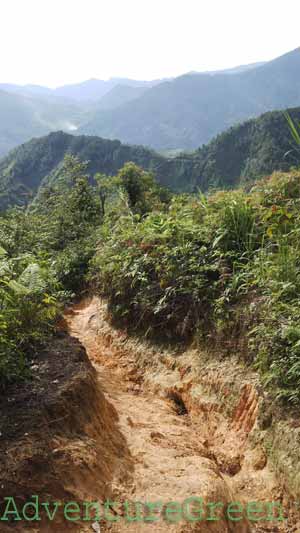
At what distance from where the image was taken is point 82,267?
1042 cm

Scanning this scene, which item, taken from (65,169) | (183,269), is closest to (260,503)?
(183,269)

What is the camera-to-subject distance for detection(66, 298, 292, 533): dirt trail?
3.34 m

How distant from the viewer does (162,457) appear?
404cm

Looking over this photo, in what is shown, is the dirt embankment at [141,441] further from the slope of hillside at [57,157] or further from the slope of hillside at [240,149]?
the slope of hillside at [57,157]

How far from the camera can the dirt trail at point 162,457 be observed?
11.0ft

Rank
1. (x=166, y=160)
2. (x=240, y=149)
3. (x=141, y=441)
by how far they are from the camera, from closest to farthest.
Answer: (x=141, y=441) → (x=240, y=149) → (x=166, y=160)

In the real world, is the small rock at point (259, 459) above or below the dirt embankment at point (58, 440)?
below

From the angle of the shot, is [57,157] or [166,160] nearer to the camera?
[166,160]

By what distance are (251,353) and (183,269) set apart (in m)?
1.73

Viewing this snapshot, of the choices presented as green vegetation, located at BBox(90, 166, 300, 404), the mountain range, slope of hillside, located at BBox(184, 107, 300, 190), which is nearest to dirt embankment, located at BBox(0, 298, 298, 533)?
green vegetation, located at BBox(90, 166, 300, 404)

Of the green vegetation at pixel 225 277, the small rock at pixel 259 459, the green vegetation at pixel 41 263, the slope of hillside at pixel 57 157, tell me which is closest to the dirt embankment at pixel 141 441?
the small rock at pixel 259 459

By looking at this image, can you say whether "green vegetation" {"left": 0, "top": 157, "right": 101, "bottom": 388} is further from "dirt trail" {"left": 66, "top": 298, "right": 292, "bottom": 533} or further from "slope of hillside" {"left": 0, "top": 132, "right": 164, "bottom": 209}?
"slope of hillside" {"left": 0, "top": 132, "right": 164, "bottom": 209}

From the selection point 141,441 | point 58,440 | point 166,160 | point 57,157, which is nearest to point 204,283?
point 141,441

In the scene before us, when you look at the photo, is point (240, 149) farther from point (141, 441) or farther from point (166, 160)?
point (141, 441)
